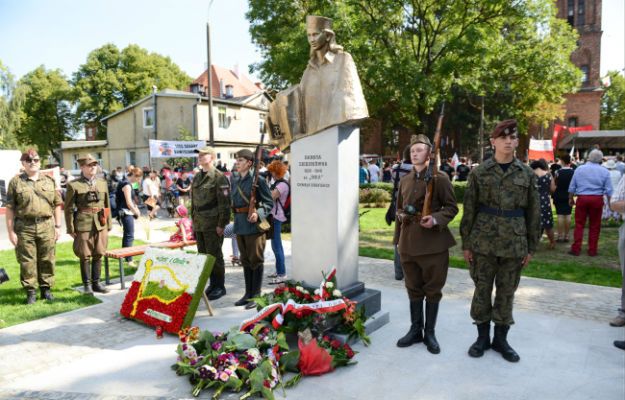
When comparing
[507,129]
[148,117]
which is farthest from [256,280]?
[148,117]

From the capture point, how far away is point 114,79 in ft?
140

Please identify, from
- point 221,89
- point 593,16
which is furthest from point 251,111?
point 593,16

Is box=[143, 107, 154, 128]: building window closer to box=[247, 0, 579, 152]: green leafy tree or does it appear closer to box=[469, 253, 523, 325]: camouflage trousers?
box=[247, 0, 579, 152]: green leafy tree

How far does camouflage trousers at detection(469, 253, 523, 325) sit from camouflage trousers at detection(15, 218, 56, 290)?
5.58 meters

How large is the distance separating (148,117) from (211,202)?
3177 cm

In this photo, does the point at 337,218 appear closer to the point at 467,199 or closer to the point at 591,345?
the point at 467,199

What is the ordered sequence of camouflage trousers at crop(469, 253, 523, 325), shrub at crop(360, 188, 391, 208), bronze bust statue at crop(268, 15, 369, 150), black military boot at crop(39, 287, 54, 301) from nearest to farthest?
camouflage trousers at crop(469, 253, 523, 325) → bronze bust statue at crop(268, 15, 369, 150) → black military boot at crop(39, 287, 54, 301) → shrub at crop(360, 188, 391, 208)

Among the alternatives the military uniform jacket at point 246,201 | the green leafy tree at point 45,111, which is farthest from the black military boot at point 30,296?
the green leafy tree at point 45,111

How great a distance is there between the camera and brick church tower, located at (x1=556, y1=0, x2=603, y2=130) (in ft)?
158

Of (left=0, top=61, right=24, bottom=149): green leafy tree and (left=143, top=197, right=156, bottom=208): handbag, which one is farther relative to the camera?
(left=0, top=61, right=24, bottom=149): green leafy tree

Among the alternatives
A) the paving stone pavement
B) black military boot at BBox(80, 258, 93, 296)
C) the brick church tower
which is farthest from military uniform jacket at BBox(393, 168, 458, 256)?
the brick church tower

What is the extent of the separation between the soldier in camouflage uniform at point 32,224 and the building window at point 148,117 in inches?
1191

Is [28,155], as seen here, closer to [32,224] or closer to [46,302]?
[32,224]

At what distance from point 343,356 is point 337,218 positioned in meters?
1.37
